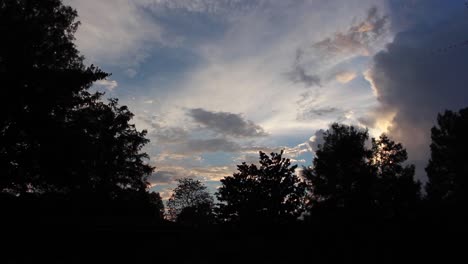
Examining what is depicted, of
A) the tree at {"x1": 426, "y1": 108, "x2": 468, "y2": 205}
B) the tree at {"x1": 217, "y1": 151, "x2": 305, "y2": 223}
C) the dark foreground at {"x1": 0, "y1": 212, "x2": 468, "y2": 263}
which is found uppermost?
the tree at {"x1": 426, "y1": 108, "x2": 468, "y2": 205}

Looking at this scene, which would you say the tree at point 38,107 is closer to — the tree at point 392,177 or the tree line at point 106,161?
the tree line at point 106,161

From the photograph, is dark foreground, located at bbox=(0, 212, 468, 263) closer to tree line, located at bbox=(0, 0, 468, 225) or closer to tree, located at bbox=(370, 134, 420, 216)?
tree line, located at bbox=(0, 0, 468, 225)

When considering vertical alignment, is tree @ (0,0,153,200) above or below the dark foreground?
above

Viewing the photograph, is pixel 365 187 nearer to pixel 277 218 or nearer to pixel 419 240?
pixel 277 218

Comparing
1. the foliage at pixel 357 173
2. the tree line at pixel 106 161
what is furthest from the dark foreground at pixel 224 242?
the foliage at pixel 357 173

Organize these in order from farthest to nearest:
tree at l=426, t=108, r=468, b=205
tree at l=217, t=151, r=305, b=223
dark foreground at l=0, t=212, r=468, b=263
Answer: tree at l=426, t=108, r=468, b=205 → tree at l=217, t=151, r=305, b=223 → dark foreground at l=0, t=212, r=468, b=263

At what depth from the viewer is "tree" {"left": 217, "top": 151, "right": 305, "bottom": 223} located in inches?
1133

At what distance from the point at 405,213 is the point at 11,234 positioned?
16.3m

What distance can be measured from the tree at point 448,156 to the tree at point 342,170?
726 cm

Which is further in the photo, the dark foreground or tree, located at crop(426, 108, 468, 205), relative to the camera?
tree, located at crop(426, 108, 468, 205)

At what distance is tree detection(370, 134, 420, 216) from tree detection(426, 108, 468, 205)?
6.94 feet

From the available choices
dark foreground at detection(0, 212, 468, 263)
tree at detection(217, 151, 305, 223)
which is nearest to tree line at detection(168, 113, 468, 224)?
tree at detection(217, 151, 305, 223)

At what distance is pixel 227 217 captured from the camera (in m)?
30.2

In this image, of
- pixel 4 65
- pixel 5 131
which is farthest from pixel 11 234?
pixel 4 65
